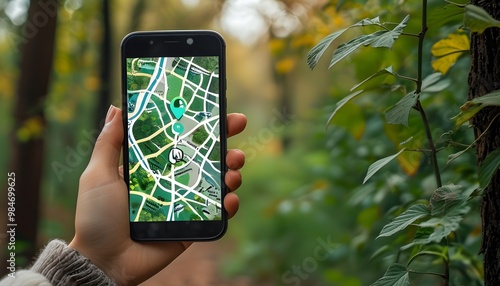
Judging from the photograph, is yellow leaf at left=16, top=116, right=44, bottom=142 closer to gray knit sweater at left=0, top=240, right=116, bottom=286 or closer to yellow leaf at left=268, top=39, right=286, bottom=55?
yellow leaf at left=268, top=39, right=286, bottom=55

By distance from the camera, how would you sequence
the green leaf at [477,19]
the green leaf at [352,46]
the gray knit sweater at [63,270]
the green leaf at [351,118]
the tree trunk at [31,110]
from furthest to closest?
the tree trunk at [31,110] < the green leaf at [351,118] < the gray knit sweater at [63,270] < the green leaf at [352,46] < the green leaf at [477,19]

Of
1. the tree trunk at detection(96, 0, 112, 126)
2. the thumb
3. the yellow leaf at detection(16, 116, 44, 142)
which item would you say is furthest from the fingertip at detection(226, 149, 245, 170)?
the tree trunk at detection(96, 0, 112, 126)

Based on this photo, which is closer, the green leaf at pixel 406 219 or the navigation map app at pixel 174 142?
the green leaf at pixel 406 219

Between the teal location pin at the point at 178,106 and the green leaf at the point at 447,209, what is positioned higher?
the teal location pin at the point at 178,106

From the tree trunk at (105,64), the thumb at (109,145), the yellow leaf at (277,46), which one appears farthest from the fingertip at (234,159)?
the tree trunk at (105,64)

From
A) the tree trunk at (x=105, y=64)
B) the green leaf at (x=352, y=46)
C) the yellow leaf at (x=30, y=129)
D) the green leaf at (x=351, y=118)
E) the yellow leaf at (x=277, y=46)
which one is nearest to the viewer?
the green leaf at (x=352, y=46)

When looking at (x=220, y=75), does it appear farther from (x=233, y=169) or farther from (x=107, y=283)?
(x=107, y=283)

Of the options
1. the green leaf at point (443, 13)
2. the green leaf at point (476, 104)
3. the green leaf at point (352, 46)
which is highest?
the green leaf at point (443, 13)

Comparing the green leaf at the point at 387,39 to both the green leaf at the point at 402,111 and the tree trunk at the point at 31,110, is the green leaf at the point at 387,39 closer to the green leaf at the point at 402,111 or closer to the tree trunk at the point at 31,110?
the green leaf at the point at 402,111
